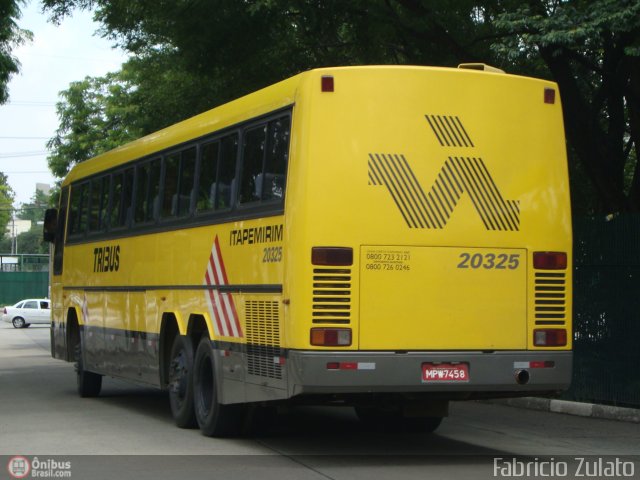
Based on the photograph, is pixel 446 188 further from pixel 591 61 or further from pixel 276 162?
pixel 591 61

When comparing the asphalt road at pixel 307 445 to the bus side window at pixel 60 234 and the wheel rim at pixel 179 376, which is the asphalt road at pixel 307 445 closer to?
the wheel rim at pixel 179 376

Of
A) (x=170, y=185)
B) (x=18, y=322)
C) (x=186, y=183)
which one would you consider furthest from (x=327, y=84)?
(x=18, y=322)

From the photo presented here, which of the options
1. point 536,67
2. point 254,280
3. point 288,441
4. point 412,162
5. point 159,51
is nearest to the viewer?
point 412,162

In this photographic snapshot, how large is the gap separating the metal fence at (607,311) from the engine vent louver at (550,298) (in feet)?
14.3

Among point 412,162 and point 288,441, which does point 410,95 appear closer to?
point 412,162

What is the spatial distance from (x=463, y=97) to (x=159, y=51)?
17.2m

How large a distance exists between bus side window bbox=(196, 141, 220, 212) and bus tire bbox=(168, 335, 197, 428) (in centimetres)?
154

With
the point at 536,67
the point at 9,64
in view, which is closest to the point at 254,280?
the point at 536,67

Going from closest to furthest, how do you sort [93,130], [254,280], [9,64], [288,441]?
1. [254,280]
2. [288,441]
3. [9,64]
4. [93,130]

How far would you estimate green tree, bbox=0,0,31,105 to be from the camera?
862 inches

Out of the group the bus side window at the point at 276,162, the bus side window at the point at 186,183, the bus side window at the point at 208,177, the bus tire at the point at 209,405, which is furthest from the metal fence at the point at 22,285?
the bus side window at the point at 276,162

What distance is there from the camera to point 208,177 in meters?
13.6

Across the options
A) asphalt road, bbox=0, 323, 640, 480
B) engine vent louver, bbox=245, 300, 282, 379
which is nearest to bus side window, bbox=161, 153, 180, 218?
asphalt road, bbox=0, 323, 640, 480

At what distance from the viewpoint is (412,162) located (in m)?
11.2
